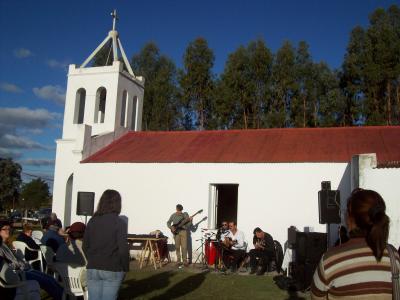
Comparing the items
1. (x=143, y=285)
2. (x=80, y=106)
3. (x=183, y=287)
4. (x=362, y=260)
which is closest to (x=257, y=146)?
(x=183, y=287)

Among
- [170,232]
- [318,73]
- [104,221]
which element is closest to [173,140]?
[170,232]

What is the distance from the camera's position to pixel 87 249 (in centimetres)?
417

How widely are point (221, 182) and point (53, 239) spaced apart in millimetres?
6632

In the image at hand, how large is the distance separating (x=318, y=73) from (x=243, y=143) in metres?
13.3

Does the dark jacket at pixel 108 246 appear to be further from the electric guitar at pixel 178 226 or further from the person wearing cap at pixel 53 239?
the electric guitar at pixel 178 226

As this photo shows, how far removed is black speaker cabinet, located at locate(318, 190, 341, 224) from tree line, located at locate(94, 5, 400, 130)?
53.6ft

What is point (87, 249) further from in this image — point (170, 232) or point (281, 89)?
point (281, 89)

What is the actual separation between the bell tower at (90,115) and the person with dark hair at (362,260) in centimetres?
1320

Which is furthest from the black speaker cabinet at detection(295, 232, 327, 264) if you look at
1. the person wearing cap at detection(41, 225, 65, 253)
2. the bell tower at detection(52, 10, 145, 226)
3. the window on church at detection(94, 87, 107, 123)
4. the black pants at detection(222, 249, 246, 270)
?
the window on church at detection(94, 87, 107, 123)

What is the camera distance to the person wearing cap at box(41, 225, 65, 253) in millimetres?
7114

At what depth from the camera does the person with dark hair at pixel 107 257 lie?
159 inches

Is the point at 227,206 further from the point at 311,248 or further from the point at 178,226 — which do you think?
the point at 311,248

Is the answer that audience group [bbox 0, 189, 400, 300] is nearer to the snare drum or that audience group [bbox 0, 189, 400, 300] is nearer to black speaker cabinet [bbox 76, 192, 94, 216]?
black speaker cabinet [bbox 76, 192, 94, 216]

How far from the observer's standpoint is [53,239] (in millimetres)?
7156
